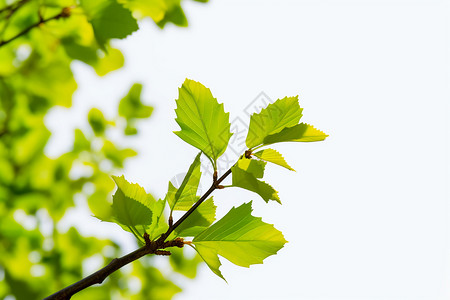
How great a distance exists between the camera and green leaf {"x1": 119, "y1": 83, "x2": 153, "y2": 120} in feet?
3.99

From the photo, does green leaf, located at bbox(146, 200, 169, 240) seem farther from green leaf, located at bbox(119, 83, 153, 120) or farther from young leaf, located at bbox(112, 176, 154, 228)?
green leaf, located at bbox(119, 83, 153, 120)

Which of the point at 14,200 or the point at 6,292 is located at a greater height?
the point at 14,200

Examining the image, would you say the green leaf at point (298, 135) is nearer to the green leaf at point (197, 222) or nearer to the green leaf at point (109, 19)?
the green leaf at point (197, 222)

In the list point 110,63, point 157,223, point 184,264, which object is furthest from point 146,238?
point 184,264

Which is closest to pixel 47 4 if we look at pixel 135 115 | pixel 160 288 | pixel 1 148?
pixel 135 115

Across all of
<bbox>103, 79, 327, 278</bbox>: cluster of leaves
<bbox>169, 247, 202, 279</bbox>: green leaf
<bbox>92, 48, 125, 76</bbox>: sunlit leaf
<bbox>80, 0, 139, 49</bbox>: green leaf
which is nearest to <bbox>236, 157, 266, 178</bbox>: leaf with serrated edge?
<bbox>103, 79, 327, 278</bbox>: cluster of leaves

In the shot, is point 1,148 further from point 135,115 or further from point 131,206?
point 131,206

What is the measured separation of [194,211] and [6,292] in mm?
898

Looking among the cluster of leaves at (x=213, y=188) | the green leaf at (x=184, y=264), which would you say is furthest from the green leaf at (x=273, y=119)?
the green leaf at (x=184, y=264)

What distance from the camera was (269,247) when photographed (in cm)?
43

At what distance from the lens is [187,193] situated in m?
0.46

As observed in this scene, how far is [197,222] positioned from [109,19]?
473mm

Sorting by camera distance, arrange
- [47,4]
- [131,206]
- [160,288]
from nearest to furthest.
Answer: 1. [131,206]
2. [47,4]
3. [160,288]

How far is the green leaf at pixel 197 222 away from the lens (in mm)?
442
